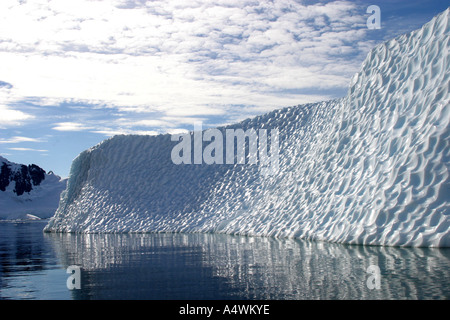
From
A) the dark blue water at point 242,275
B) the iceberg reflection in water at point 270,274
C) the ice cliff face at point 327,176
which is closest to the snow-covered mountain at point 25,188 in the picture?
the ice cliff face at point 327,176

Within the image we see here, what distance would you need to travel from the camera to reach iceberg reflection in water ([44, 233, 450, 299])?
7543 millimetres

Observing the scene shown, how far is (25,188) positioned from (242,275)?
13909 centimetres

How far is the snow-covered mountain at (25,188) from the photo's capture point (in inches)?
5187

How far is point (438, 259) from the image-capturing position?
1066cm

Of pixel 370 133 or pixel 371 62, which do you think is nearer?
pixel 370 133

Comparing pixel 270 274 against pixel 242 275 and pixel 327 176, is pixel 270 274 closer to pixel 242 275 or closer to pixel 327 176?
pixel 242 275

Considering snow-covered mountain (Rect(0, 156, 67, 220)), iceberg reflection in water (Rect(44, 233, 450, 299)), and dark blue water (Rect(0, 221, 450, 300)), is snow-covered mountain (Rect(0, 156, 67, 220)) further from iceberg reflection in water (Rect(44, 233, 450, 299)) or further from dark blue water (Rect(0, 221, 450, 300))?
iceberg reflection in water (Rect(44, 233, 450, 299))

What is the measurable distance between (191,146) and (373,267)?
25.1 meters

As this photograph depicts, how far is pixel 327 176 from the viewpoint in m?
20.2

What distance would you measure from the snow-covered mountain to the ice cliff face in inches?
3948

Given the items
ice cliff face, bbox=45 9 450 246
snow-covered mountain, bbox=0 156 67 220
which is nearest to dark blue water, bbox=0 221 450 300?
ice cliff face, bbox=45 9 450 246

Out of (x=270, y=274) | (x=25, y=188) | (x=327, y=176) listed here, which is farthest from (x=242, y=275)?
(x=25, y=188)
